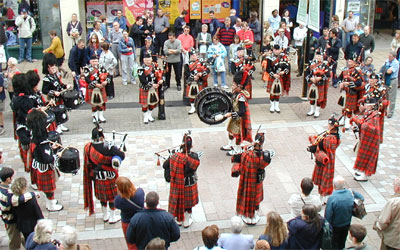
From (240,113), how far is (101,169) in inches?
129

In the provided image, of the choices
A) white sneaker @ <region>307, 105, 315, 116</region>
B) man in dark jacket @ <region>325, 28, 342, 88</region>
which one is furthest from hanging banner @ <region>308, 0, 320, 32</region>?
white sneaker @ <region>307, 105, 315, 116</region>

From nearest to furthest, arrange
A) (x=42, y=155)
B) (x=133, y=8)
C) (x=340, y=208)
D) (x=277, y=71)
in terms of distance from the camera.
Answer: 1. (x=340, y=208)
2. (x=42, y=155)
3. (x=277, y=71)
4. (x=133, y=8)

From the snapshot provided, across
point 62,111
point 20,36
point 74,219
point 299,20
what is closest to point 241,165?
point 74,219

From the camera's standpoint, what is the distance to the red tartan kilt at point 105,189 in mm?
7930

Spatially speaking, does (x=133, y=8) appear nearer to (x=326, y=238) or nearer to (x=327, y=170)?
(x=327, y=170)

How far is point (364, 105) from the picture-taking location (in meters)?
9.51

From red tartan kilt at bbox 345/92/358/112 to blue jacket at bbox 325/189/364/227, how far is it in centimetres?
568

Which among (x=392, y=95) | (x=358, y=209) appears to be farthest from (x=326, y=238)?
(x=392, y=95)

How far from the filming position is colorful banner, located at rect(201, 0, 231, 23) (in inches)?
758

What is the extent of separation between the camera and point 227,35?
16141 mm

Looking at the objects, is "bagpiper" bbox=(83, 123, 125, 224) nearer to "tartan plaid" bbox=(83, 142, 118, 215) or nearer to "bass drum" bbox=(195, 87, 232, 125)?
"tartan plaid" bbox=(83, 142, 118, 215)

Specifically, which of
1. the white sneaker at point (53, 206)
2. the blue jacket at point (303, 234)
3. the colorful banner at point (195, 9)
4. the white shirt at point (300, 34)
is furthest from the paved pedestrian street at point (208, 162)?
the colorful banner at point (195, 9)

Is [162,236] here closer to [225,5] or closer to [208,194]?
[208,194]

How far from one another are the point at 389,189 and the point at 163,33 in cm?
981
